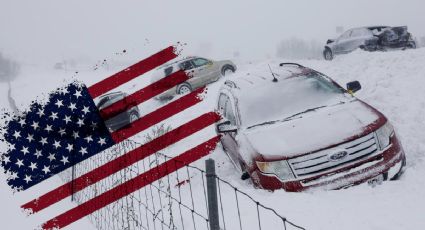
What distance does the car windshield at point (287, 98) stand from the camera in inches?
229

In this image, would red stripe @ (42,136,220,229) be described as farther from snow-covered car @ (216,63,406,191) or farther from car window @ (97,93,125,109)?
car window @ (97,93,125,109)

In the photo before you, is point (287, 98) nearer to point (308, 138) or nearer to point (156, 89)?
point (308, 138)

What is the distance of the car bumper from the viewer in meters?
4.55

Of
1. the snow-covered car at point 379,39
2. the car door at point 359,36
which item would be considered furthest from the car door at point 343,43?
the car door at point 359,36

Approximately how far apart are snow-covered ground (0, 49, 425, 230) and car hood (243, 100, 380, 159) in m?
0.55

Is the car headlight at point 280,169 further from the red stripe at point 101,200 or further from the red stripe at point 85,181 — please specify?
the red stripe at point 85,181

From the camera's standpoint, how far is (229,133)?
21.2 feet

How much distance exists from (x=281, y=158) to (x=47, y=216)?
11.0 ft

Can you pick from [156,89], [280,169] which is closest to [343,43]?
[156,89]

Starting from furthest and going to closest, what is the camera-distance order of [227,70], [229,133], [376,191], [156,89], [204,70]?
[227,70]
[204,70]
[156,89]
[229,133]
[376,191]

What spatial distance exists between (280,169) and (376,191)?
111 cm

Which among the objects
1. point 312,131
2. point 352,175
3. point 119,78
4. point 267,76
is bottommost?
point 352,175

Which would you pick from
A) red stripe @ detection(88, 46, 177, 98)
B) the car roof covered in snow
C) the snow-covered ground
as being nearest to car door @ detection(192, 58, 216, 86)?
the snow-covered ground

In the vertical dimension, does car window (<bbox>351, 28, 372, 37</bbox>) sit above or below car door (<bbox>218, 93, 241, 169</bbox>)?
above
